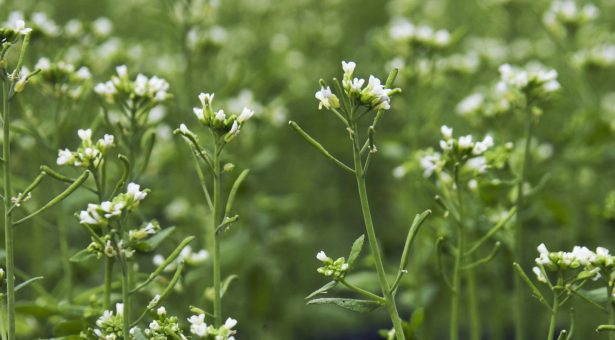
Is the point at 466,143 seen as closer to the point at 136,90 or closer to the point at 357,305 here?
the point at 357,305

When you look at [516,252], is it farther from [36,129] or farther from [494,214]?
[36,129]

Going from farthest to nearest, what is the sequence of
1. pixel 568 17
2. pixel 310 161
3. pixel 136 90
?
pixel 310 161 < pixel 568 17 < pixel 136 90

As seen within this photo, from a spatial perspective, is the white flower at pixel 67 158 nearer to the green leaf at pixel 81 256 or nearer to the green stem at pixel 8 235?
the green stem at pixel 8 235

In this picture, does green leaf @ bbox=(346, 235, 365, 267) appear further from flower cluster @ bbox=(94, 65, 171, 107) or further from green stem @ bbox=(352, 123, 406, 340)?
flower cluster @ bbox=(94, 65, 171, 107)

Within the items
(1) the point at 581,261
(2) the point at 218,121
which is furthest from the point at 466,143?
(2) the point at 218,121

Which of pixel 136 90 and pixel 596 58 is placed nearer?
pixel 136 90

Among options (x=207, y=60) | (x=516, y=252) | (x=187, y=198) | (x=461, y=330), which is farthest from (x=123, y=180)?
(x=461, y=330)
